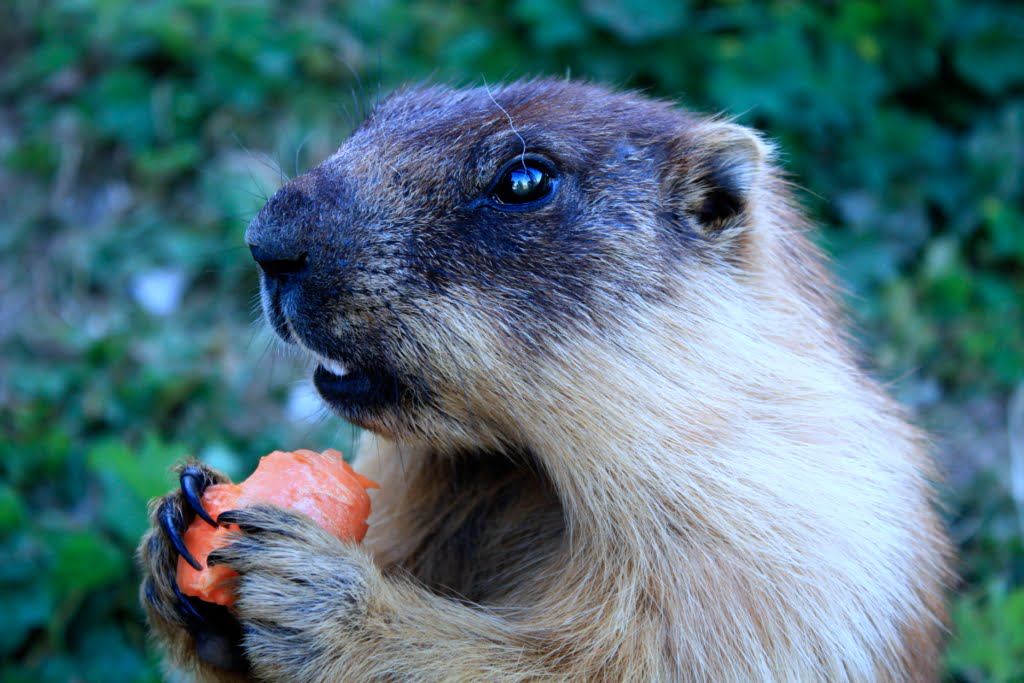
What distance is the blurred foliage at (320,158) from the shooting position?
545 cm

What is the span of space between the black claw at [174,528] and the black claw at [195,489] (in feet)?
0.17

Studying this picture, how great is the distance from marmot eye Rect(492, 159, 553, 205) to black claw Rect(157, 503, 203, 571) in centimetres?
134

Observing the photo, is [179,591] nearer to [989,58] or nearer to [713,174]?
[713,174]

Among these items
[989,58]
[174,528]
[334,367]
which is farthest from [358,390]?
[989,58]

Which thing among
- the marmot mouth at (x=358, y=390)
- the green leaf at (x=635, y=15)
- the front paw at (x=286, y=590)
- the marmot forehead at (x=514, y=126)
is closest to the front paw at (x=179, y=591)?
the front paw at (x=286, y=590)

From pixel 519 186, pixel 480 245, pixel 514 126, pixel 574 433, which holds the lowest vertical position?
pixel 574 433

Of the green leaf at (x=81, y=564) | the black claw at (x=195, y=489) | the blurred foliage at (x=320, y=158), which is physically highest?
the blurred foliage at (x=320, y=158)

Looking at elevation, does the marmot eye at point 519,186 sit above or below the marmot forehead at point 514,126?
below

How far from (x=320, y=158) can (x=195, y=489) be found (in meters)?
4.02

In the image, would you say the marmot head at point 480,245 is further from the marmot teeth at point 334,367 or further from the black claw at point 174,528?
the black claw at point 174,528

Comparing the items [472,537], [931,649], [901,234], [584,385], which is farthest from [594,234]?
→ [901,234]

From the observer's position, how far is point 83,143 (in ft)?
22.1

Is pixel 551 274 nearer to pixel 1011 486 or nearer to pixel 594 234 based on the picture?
pixel 594 234

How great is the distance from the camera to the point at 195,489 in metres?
2.87
